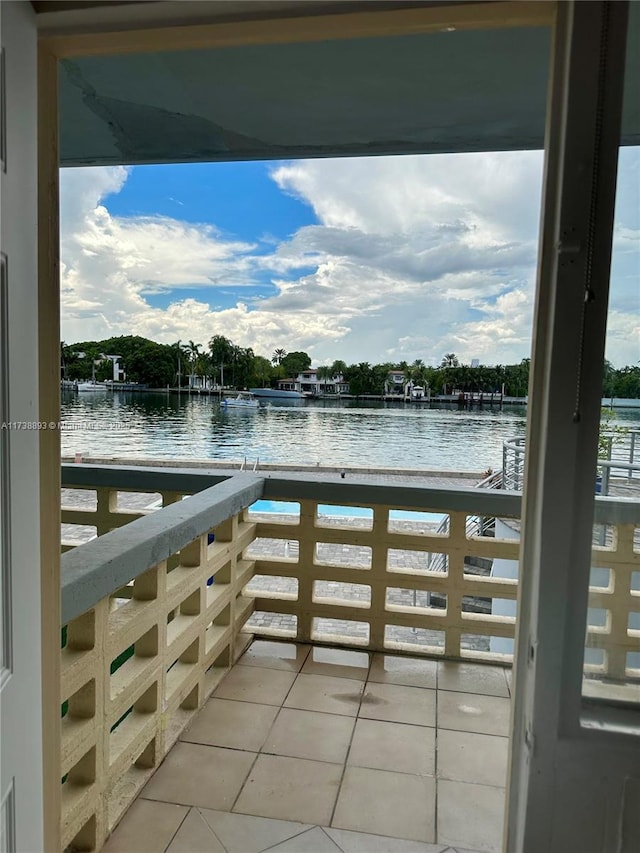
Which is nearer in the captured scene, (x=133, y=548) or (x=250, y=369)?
(x=133, y=548)

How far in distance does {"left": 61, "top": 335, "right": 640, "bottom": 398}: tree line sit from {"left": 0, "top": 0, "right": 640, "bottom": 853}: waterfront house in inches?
46.9

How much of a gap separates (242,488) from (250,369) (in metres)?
1.87

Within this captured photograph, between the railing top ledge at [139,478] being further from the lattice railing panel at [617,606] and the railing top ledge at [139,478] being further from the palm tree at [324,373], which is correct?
the lattice railing panel at [617,606]

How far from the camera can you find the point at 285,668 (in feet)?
7.00

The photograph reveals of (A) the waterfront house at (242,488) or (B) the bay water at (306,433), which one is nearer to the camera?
(A) the waterfront house at (242,488)

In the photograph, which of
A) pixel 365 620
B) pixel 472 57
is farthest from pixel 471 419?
pixel 472 57

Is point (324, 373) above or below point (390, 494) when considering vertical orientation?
above

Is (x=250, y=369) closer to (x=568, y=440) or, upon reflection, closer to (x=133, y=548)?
(x=133, y=548)

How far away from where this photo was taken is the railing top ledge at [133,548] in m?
1.08

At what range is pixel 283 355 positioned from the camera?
4.08 meters

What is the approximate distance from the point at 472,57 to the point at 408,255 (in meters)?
3.53

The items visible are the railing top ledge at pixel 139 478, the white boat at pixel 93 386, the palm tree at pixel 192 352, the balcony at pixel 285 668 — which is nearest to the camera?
the balcony at pixel 285 668

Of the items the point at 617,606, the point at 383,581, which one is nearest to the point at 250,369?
the point at 383,581

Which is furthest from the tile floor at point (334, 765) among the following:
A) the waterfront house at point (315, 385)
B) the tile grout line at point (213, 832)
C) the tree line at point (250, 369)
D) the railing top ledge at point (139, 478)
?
the waterfront house at point (315, 385)
